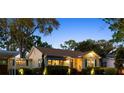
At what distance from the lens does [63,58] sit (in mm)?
9852

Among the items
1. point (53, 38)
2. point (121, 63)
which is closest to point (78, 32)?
point (53, 38)

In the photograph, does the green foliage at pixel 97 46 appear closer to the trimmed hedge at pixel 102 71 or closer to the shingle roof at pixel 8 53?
the trimmed hedge at pixel 102 71

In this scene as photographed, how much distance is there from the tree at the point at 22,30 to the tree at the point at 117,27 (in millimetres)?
1163

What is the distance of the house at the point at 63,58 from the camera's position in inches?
383

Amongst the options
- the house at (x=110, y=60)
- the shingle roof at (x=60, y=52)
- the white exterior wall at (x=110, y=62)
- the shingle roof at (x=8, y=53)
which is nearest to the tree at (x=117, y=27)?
the house at (x=110, y=60)

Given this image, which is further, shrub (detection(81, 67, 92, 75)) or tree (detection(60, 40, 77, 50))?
shrub (detection(81, 67, 92, 75))

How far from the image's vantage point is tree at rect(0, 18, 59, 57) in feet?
32.0

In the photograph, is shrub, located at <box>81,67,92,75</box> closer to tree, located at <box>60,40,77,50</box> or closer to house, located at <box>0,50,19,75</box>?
tree, located at <box>60,40,77,50</box>

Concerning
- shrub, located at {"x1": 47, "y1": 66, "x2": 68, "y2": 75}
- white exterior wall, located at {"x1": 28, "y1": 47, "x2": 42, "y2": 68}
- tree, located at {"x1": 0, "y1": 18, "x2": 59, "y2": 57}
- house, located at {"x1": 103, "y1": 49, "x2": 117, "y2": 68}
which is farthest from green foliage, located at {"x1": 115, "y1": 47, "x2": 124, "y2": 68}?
white exterior wall, located at {"x1": 28, "y1": 47, "x2": 42, "y2": 68}

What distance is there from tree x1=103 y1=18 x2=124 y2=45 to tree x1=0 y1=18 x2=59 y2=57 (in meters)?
1.16

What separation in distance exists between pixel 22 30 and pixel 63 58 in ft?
3.62
